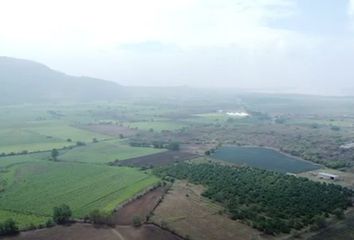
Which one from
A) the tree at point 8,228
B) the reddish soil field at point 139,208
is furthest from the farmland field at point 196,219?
the tree at point 8,228

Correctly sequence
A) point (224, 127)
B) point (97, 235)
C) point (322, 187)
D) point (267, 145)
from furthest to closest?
point (224, 127)
point (267, 145)
point (322, 187)
point (97, 235)

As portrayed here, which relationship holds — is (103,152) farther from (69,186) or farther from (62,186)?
(62,186)

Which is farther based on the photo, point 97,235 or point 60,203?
point 60,203

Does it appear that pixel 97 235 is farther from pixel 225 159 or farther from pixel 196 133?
pixel 196 133

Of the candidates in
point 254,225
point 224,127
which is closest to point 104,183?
point 254,225

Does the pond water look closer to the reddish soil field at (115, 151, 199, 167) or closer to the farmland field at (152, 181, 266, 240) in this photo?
the reddish soil field at (115, 151, 199, 167)

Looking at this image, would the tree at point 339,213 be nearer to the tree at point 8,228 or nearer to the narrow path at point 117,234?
the narrow path at point 117,234

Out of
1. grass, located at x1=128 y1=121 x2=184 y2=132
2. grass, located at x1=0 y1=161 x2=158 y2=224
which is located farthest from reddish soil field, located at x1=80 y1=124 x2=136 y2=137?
grass, located at x1=0 y1=161 x2=158 y2=224
